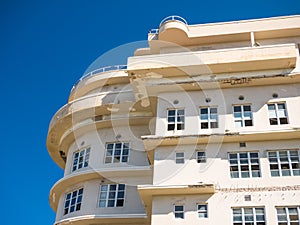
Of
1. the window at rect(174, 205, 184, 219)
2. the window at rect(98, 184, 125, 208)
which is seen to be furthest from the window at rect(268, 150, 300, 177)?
the window at rect(98, 184, 125, 208)

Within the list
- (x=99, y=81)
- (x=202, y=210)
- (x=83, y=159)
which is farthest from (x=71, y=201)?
(x=202, y=210)

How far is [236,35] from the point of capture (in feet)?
80.2

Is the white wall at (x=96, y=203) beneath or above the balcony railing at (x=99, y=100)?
beneath

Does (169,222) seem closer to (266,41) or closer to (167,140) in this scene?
(167,140)

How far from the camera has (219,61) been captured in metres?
21.2

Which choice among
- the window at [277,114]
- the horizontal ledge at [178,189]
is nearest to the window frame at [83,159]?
the horizontal ledge at [178,189]

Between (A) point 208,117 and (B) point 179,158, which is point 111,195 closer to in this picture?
(B) point 179,158

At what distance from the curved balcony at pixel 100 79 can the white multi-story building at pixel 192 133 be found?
0.39 feet

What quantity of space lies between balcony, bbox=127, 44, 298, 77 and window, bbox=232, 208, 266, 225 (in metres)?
8.00

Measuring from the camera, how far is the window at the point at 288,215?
16703mm

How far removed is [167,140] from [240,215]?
17.3 feet

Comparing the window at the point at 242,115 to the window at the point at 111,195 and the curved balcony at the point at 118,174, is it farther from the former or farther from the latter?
the window at the point at 111,195

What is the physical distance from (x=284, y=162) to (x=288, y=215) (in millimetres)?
2714

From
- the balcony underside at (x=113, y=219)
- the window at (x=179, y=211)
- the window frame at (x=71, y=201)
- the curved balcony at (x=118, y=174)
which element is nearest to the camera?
the window at (x=179, y=211)
